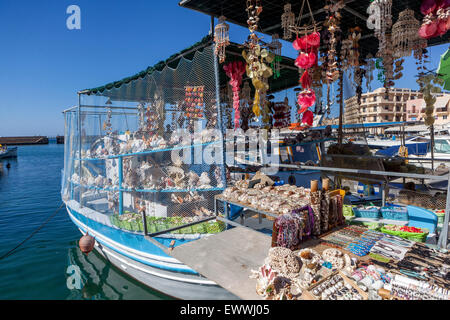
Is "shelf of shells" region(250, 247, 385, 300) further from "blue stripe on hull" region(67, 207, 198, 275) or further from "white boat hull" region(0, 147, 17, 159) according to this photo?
"white boat hull" region(0, 147, 17, 159)

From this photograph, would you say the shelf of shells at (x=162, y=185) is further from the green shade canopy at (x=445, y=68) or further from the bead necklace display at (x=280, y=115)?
the green shade canopy at (x=445, y=68)

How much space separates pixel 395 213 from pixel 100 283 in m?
7.40

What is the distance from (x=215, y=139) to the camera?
4836 mm

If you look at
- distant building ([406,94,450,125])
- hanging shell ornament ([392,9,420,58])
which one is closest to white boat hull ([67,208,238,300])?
hanging shell ornament ([392,9,420,58])

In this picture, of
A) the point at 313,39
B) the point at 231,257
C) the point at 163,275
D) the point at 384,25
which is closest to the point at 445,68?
the point at 384,25

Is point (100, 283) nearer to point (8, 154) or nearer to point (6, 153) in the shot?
point (6, 153)

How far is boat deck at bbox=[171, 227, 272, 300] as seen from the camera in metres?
2.29

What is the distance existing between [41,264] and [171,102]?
22.0ft

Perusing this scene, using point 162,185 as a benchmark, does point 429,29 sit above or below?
above

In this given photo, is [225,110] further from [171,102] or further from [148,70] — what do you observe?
[148,70]

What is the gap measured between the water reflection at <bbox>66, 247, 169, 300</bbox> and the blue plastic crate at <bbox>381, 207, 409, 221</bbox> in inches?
205

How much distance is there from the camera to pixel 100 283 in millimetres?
6578
